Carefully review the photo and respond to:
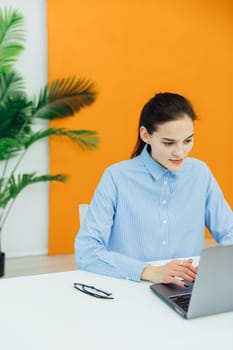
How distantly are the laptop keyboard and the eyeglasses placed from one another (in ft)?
0.66

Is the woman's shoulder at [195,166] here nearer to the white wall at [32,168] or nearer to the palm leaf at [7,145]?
the palm leaf at [7,145]

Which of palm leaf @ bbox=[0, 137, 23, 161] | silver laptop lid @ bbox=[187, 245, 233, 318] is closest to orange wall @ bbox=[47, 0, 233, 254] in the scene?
palm leaf @ bbox=[0, 137, 23, 161]

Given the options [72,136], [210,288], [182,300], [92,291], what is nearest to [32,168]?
[72,136]

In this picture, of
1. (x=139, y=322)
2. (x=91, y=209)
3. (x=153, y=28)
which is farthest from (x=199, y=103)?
(x=139, y=322)

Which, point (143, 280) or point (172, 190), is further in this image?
point (172, 190)

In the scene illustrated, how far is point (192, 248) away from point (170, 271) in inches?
20.2

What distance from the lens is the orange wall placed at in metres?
3.95

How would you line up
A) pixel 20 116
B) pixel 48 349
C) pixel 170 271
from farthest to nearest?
pixel 20 116 → pixel 170 271 → pixel 48 349

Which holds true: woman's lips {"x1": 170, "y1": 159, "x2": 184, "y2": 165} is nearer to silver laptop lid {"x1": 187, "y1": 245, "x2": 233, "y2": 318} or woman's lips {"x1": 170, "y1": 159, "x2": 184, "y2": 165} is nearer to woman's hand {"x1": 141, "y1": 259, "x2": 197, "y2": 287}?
woman's hand {"x1": 141, "y1": 259, "x2": 197, "y2": 287}

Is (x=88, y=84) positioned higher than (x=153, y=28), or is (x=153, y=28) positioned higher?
(x=153, y=28)

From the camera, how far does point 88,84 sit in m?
4.00

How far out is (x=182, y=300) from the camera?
1.29 meters

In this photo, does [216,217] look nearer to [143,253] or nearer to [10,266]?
[143,253]

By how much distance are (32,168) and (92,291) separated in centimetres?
274
